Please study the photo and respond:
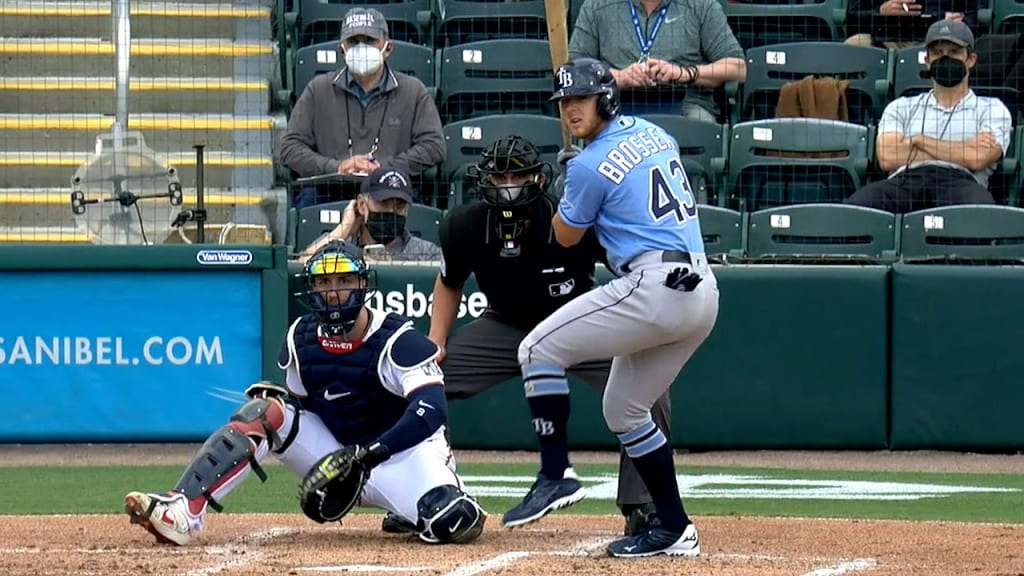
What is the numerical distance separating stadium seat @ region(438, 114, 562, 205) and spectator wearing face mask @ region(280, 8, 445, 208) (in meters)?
0.25

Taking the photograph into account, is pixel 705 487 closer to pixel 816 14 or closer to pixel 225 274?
pixel 225 274

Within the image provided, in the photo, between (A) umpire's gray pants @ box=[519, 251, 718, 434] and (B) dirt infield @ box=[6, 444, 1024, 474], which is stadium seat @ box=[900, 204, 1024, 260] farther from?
(A) umpire's gray pants @ box=[519, 251, 718, 434]

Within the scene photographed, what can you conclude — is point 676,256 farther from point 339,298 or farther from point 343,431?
point 343,431

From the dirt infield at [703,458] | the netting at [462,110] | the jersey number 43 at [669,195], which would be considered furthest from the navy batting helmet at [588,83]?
the dirt infield at [703,458]

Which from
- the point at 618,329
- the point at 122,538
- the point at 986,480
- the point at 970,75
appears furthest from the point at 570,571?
the point at 970,75

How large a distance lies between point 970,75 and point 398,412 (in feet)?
19.4

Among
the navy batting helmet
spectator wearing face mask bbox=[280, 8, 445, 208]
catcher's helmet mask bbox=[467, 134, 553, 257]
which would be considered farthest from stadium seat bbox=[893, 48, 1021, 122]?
the navy batting helmet

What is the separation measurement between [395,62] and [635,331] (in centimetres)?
600

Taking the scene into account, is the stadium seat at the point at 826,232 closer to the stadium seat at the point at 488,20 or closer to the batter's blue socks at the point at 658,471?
the stadium seat at the point at 488,20

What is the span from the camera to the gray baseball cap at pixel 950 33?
1041cm

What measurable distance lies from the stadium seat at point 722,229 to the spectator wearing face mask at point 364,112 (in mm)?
1634

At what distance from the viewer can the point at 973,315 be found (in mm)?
9891

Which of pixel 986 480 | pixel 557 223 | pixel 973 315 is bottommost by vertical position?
pixel 986 480

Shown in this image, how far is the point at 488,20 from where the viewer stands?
1173 centimetres
